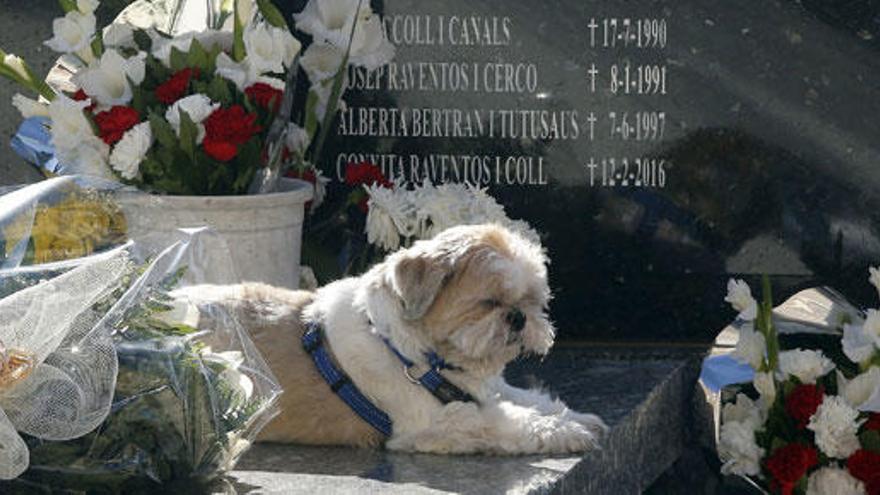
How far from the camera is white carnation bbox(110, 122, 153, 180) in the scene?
6.75 metres

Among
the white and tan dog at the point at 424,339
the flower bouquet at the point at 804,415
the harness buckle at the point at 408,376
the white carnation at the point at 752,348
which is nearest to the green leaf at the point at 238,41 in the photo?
the white and tan dog at the point at 424,339

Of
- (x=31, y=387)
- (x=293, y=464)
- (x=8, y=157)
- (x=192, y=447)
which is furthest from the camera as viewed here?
(x=8, y=157)

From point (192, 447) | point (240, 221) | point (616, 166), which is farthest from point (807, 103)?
point (192, 447)

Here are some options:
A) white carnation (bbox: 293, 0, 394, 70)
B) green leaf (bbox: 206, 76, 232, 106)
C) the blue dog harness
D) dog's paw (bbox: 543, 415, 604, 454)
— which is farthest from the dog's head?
white carnation (bbox: 293, 0, 394, 70)

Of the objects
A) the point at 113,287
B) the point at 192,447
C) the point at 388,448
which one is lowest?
the point at 388,448

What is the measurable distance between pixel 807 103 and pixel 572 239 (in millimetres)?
1163

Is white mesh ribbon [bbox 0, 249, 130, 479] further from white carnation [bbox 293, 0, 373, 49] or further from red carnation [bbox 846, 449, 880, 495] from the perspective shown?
white carnation [bbox 293, 0, 373, 49]

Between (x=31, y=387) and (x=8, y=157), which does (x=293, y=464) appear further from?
(x=8, y=157)

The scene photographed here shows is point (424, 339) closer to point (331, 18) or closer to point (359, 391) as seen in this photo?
point (359, 391)

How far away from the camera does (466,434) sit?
18.2ft

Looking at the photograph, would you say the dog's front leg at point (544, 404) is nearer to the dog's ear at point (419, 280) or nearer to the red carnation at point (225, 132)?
the dog's ear at point (419, 280)

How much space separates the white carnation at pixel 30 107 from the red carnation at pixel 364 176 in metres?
1.26

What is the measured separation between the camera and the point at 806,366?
20.3ft

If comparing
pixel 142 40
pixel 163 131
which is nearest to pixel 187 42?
pixel 142 40
